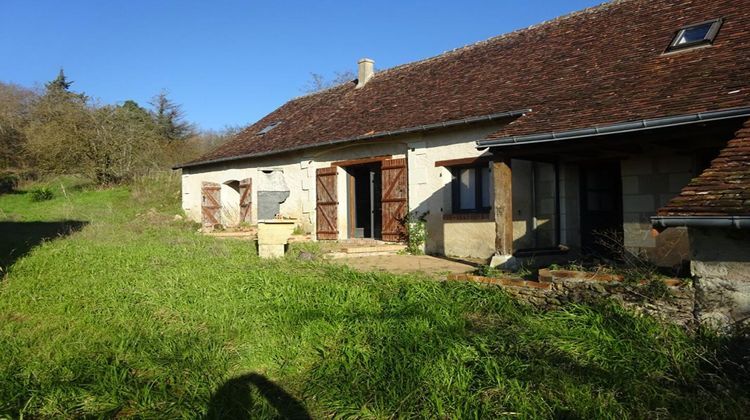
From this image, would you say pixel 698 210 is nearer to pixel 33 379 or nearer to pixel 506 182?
pixel 506 182

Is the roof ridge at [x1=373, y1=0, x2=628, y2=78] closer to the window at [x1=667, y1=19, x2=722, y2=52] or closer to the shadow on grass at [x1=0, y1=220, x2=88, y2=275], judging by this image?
the window at [x1=667, y1=19, x2=722, y2=52]

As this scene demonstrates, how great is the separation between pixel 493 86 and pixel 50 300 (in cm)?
813

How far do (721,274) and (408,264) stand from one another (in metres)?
4.86

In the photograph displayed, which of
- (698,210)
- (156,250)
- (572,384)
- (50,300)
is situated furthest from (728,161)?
(156,250)

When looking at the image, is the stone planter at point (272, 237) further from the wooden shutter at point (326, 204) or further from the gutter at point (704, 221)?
the gutter at point (704, 221)

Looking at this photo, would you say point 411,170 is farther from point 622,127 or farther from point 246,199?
point 246,199

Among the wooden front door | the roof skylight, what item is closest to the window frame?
the wooden front door

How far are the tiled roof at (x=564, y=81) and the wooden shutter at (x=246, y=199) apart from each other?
0.85m

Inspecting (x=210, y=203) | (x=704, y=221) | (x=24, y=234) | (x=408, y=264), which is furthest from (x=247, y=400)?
(x=210, y=203)

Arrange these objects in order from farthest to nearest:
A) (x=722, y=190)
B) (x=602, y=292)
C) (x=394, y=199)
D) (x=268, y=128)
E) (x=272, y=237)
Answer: (x=268, y=128) < (x=394, y=199) < (x=272, y=237) < (x=602, y=292) < (x=722, y=190)

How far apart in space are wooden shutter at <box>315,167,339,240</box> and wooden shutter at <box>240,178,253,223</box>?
2.76 metres

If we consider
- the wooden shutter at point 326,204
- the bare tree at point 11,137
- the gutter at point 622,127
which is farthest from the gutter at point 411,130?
the bare tree at point 11,137

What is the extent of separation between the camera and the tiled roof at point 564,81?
668 cm

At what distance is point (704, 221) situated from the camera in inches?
166
